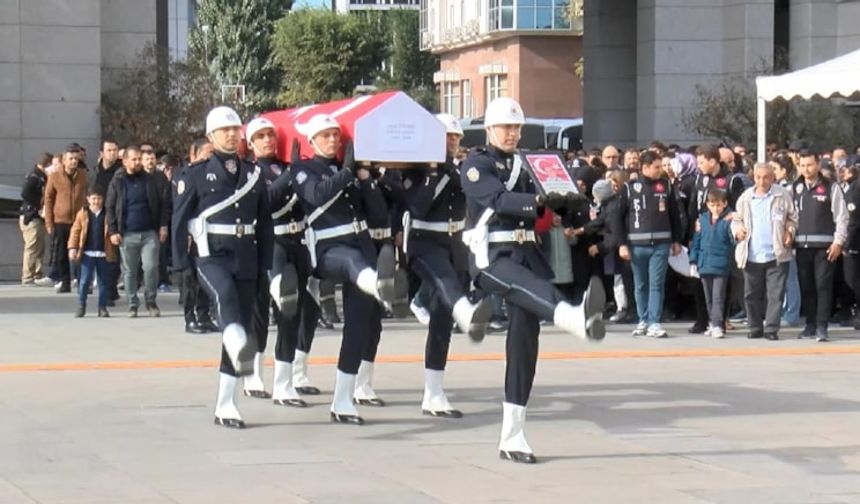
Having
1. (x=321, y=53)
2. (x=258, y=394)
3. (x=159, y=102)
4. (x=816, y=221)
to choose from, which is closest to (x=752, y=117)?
(x=159, y=102)

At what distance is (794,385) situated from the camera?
14234 millimetres

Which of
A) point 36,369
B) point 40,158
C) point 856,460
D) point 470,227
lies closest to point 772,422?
point 856,460

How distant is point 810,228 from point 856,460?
25.7ft

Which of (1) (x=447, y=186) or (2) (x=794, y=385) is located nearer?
(1) (x=447, y=186)

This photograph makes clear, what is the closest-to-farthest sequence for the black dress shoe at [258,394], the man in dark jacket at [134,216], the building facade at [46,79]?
the black dress shoe at [258,394] < the man in dark jacket at [134,216] < the building facade at [46,79]

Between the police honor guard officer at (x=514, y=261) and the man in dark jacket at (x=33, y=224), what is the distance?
1494 cm

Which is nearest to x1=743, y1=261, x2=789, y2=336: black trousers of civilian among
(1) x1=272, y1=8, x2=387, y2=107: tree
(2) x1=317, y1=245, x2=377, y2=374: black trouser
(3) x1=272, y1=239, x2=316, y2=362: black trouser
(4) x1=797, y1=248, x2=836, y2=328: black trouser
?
(4) x1=797, y1=248, x2=836, y2=328: black trouser

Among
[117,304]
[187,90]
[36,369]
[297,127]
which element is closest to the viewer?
Answer: [297,127]

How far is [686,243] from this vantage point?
19.4 meters

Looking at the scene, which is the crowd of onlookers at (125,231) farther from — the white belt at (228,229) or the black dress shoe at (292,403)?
the white belt at (228,229)

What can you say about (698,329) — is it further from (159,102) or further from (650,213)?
(159,102)

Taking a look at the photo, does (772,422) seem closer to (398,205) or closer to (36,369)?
(398,205)

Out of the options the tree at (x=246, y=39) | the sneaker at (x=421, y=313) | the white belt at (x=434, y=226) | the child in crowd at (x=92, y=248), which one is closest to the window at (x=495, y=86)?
the tree at (x=246, y=39)

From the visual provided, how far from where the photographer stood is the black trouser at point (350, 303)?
39.9 ft
